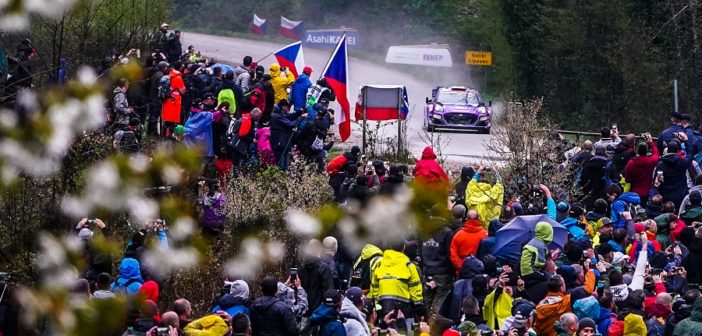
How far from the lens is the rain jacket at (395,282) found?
13094mm

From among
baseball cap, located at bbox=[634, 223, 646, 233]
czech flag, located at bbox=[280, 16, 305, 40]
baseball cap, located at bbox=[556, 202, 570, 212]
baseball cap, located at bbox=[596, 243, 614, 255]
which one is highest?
czech flag, located at bbox=[280, 16, 305, 40]

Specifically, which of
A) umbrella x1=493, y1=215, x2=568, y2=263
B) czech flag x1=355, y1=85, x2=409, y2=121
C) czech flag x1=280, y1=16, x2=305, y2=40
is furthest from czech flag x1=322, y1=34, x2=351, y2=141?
czech flag x1=280, y1=16, x2=305, y2=40

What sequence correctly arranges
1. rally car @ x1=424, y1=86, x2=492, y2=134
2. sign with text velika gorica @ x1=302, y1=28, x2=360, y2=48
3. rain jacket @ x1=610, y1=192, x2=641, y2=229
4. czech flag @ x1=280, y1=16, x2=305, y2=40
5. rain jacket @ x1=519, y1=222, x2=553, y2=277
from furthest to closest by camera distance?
czech flag @ x1=280, y1=16, x2=305, y2=40, sign with text velika gorica @ x1=302, y1=28, x2=360, y2=48, rally car @ x1=424, y1=86, x2=492, y2=134, rain jacket @ x1=610, y1=192, x2=641, y2=229, rain jacket @ x1=519, y1=222, x2=553, y2=277

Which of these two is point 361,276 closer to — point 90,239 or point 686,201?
point 686,201

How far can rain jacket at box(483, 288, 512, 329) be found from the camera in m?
12.4

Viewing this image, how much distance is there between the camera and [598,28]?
129 feet

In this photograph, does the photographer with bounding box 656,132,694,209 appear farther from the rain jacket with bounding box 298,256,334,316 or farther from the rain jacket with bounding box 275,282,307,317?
the rain jacket with bounding box 275,282,307,317

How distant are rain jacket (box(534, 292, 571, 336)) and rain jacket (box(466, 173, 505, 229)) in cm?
401

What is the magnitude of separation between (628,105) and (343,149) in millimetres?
13815

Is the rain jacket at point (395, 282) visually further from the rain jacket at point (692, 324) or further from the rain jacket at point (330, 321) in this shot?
the rain jacket at point (692, 324)

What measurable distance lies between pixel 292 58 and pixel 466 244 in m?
13.2

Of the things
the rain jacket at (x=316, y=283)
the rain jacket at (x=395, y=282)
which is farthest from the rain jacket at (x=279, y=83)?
the rain jacket at (x=316, y=283)

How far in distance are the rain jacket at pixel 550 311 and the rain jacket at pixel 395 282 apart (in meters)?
1.41

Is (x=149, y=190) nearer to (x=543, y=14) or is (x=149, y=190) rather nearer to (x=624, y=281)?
(x=624, y=281)
